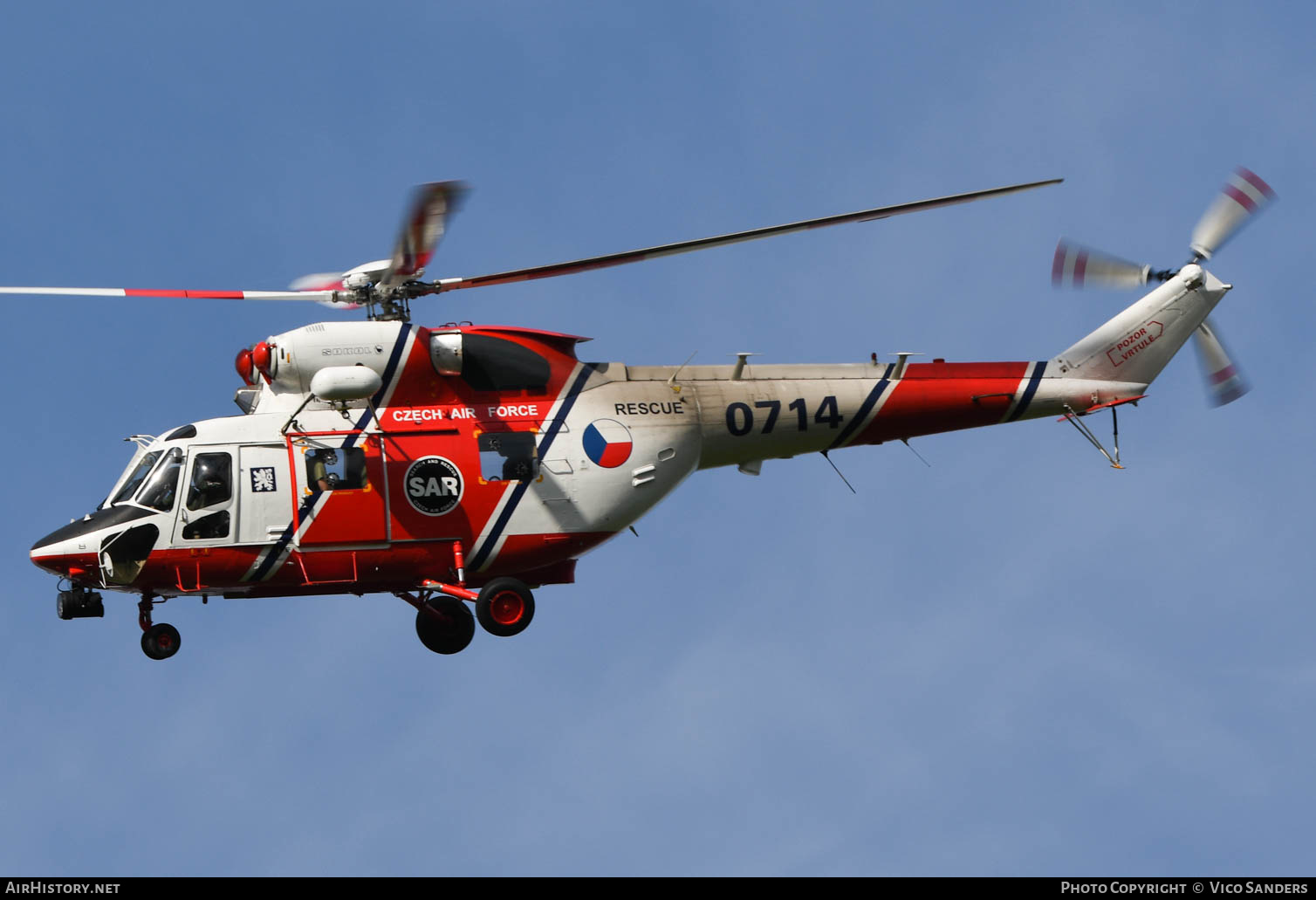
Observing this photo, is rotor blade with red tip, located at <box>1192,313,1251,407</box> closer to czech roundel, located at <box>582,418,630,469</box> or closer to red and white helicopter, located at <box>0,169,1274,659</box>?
red and white helicopter, located at <box>0,169,1274,659</box>

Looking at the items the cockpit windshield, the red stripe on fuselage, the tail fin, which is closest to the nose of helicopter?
the cockpit windshield

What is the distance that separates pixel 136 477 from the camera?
23062 mm

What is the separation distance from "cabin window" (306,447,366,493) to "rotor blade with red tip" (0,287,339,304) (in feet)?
6.26

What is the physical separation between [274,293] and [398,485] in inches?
111

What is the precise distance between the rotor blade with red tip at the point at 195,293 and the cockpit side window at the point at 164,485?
6.17 ft

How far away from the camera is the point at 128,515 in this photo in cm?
2266

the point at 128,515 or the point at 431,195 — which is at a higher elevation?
the point at 431,195

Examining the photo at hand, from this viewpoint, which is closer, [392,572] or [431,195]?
[431,195]

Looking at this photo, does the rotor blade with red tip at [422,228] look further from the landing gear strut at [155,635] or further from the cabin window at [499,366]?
the landing gear strut at [155,635]

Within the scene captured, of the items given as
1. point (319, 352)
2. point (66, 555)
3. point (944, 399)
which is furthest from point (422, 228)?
point (944, 399)

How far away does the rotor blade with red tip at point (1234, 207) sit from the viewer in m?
26.7

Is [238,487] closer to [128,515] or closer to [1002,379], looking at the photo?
[128,515]

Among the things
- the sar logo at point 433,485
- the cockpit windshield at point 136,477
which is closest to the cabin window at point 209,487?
the cockpit windshield at point 136,477

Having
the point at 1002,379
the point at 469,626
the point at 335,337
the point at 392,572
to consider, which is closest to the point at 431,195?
the point at 335,337
